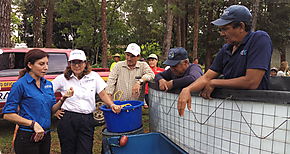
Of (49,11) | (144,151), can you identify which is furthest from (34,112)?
(49,11)

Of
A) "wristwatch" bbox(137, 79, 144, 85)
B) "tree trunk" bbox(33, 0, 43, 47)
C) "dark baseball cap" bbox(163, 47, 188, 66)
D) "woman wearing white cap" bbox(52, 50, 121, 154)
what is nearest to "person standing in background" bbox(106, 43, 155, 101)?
"wristwatch" bbox(137, 79, 144, 85)

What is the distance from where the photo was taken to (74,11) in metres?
17.2

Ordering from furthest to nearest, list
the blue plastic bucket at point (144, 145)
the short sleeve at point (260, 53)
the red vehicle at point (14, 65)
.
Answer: the red vehicle at point (14, 65)
the blue plastic bucket at point (144, 145)
the short sleeve at point (260, 53)

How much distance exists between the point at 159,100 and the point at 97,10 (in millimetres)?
15548

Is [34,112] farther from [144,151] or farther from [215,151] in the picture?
[215,151]

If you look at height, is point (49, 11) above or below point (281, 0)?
below

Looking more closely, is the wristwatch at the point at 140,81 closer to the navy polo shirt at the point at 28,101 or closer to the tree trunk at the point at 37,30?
the navy polo shirt at the point at 28,101

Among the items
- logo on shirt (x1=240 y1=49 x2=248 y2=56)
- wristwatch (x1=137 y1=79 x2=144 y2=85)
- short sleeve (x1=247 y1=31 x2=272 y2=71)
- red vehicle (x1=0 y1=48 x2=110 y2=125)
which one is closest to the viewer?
short sleeve (x1=247 y1=31 x2=272 y2=71)

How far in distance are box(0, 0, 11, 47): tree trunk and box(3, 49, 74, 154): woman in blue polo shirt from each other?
16.1 ft

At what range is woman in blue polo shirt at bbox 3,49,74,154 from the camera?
2314mm

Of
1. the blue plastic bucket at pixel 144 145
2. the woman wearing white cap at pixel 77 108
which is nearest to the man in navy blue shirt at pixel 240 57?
the blue plastic bucket at pixel 144 145

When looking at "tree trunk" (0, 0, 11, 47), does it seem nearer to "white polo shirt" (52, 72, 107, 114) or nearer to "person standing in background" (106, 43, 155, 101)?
"person standing in background" (106, 43, 155, 101)

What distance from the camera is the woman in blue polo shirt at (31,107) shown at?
231 cm

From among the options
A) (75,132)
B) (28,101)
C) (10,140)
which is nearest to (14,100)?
(28,101)
